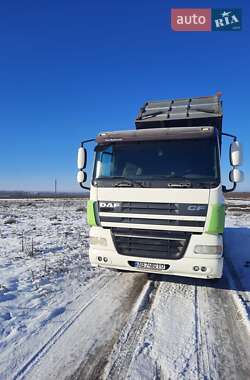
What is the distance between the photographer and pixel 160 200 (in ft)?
17.8

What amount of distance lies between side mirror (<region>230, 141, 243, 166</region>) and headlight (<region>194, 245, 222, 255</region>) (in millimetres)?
1769

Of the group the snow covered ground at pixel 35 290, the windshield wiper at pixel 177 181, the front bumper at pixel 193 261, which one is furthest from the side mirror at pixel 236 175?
the snow covered ground at pixel 35 290

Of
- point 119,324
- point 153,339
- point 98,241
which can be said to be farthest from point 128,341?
point 98,241

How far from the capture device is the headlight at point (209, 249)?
5227mm

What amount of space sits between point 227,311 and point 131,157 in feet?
11.1

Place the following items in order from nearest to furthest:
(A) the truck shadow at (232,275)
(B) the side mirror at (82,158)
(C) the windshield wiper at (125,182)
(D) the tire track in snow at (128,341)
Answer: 1. (D) the tire track in snow at (128,341)
2. (C) the windshield wiper at (125,182)
3. (A) the truck shadow at (232,275)
4. (B) the side mirror at (82,158)

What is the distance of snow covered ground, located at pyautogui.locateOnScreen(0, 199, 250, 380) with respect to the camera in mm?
3309

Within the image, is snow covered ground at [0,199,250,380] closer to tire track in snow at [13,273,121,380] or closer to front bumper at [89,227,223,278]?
tire track in snow at [13,273,121,380]

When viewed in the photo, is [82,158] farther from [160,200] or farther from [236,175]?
[236,175]

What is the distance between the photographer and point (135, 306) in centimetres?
504

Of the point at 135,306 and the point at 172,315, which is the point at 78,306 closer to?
the point at 135,306

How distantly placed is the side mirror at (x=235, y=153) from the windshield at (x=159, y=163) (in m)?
0.50

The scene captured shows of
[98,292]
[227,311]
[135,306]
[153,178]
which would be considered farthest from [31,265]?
[227,311]

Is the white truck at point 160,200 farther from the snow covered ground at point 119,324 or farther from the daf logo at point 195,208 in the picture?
the snow covered ground at point 119,324
